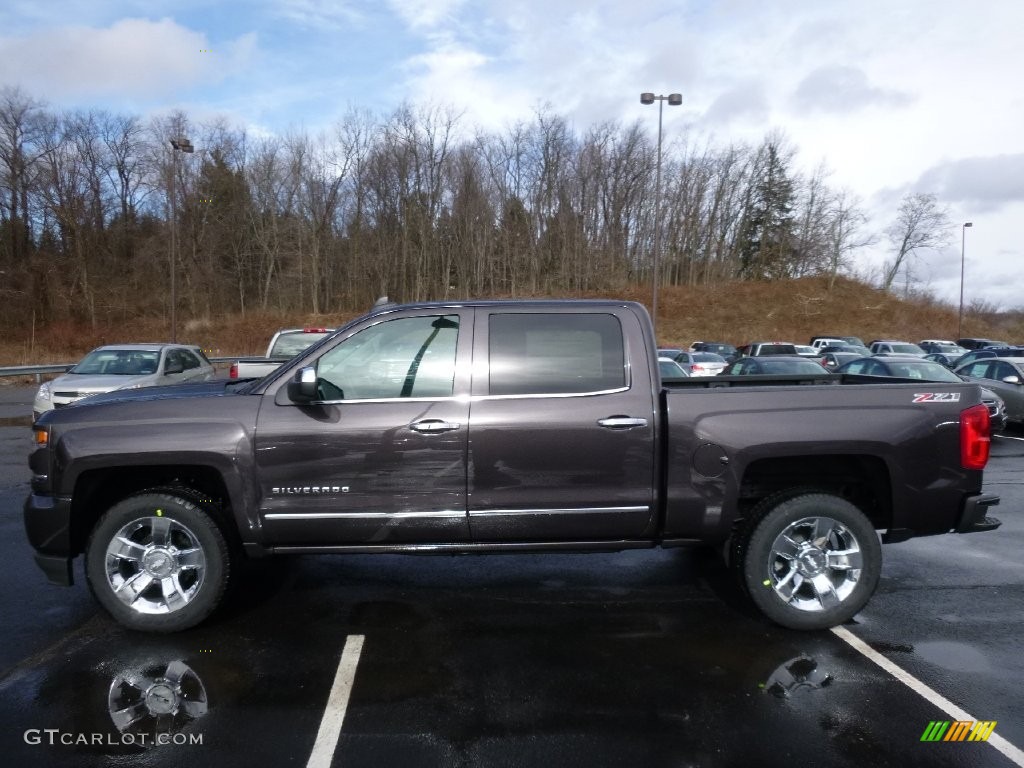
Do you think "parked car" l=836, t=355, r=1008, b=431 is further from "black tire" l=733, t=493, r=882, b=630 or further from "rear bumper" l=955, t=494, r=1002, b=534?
"black tire" l=733, t=493, r=882, b=630

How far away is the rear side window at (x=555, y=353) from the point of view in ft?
13.9

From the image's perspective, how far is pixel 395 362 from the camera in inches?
169

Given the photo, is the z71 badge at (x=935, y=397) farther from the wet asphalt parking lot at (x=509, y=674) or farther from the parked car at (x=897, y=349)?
the parked car at (x=897, y=349)

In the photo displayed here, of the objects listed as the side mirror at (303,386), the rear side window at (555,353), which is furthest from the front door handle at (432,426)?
the side mirror at (303,386)

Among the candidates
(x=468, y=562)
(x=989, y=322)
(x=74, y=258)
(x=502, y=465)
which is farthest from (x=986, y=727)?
(x=989, y=322)

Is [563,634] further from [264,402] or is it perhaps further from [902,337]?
[902,337]

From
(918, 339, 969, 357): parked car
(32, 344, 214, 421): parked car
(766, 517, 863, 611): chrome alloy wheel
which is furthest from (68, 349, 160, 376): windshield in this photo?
(918, 339, 969, 357): parked car

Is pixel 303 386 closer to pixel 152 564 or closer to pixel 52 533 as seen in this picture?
pixel 152 564

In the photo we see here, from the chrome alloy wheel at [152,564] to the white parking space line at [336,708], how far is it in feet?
3.37

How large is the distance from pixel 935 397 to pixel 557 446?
236 cm

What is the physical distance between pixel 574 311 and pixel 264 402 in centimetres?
198

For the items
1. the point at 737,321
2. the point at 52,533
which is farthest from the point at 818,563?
the point at 737,321

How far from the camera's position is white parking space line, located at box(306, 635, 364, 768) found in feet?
10.0

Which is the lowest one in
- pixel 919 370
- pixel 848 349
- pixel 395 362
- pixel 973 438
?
pixel 848 349
